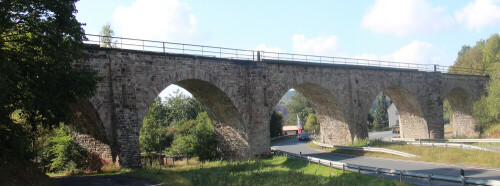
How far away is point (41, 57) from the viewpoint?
14664mm

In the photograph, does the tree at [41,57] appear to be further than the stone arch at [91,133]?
No

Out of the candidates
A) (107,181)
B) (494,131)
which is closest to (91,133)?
(107,181)

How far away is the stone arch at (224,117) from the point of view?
2512 centimetres

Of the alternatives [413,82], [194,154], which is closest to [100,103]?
[194,154]

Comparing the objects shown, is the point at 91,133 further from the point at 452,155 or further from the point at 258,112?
the point at 452,155

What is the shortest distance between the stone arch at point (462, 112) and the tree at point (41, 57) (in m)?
41.7

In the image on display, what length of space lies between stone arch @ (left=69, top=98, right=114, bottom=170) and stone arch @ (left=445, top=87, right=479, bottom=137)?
38.8 m

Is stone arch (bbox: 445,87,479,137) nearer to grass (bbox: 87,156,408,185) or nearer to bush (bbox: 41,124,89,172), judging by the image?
grass (bbox: 87,156,408,185)

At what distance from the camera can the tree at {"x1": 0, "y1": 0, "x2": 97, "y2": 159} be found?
13.8 meters

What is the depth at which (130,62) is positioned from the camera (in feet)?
67.8

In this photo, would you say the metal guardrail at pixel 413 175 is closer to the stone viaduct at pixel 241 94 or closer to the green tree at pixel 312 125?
the stone viaduct at pixel 241 94

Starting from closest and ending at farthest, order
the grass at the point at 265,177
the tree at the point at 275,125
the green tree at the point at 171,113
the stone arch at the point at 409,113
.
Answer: the grass at the point at 265,177 → the stone arch at the point at 409,113 → the green tree at the point at 171,113 → the tree at the point at 275,125

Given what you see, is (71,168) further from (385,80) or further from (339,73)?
(385,80)

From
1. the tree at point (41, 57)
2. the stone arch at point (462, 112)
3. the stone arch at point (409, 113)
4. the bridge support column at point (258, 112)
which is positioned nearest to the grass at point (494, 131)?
the stone arch at point (462, 112)
